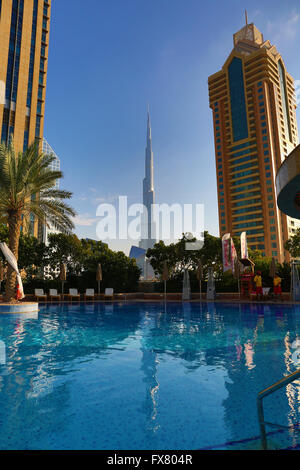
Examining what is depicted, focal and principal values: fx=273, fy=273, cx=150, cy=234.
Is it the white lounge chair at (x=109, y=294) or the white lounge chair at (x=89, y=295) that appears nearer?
the white lounge chair at (x=89, y=295)

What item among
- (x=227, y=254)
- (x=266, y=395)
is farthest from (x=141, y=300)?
(x=266, y=395)

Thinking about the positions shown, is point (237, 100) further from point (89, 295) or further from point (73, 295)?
point (73, 295)

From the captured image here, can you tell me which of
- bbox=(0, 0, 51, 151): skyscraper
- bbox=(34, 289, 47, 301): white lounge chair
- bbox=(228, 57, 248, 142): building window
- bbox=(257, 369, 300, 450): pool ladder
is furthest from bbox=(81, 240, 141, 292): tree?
bbox=(228, 57, 248, 142): building window

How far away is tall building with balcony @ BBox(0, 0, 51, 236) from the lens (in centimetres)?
5244

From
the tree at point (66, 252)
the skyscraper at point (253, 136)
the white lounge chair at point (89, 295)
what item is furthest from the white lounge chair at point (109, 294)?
the skyscraper at point (253, 136)

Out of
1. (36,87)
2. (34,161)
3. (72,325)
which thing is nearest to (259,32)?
(36,87)

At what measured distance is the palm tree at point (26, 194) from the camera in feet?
52.9

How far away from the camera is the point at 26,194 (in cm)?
1658

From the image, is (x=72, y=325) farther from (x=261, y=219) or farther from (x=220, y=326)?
(x=261, y=219)

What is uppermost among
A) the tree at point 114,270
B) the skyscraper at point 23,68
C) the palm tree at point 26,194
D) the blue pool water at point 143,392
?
the skyscraper at point 23,68

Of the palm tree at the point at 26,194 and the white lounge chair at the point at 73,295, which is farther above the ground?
the palm tree at the point at 26,194

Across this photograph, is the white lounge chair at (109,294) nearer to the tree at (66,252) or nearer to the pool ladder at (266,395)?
the tree at (66,252)

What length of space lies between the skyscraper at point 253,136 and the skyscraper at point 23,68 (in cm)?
6177

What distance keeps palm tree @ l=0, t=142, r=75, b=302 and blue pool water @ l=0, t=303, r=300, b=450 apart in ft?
32.1
